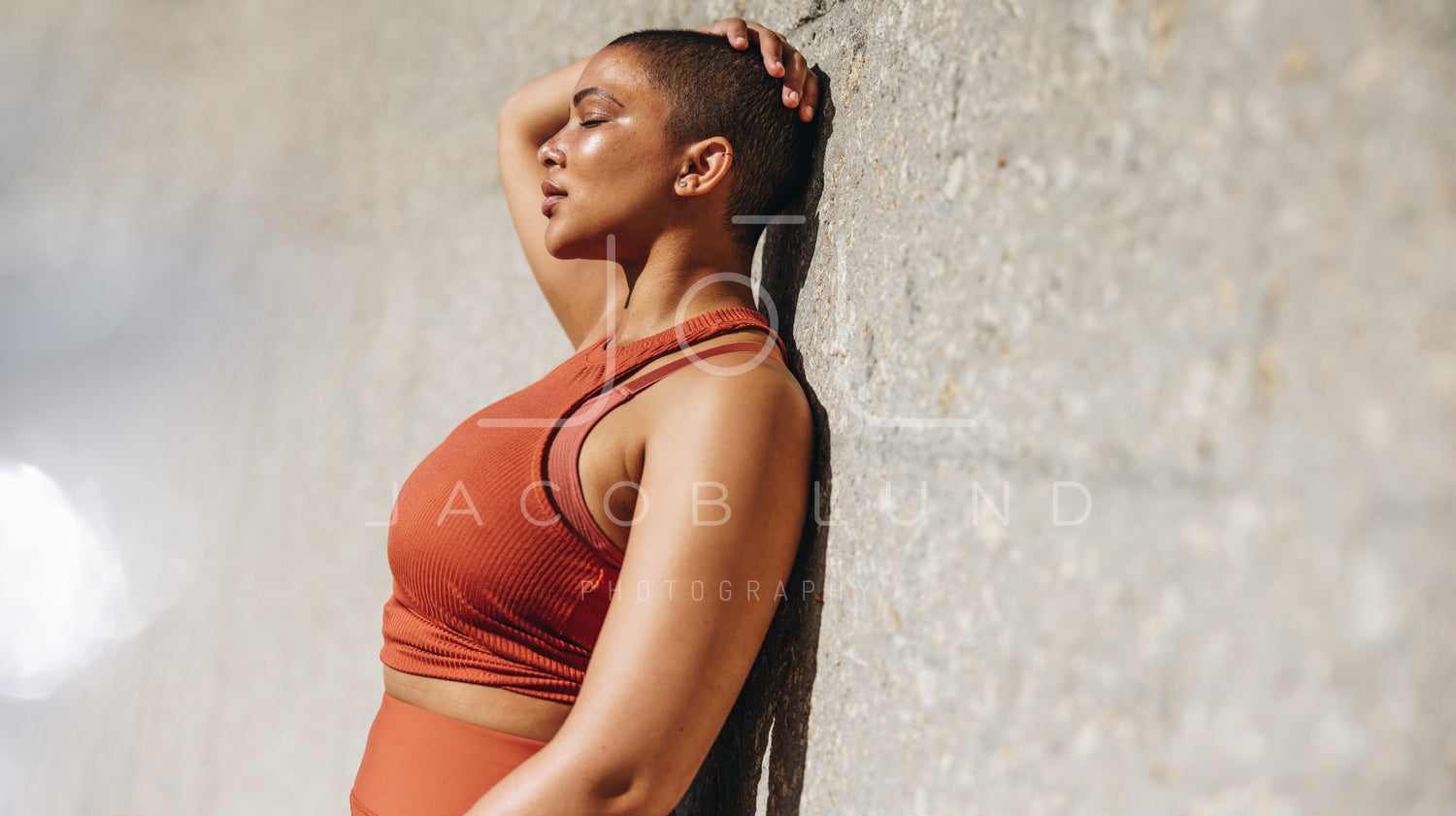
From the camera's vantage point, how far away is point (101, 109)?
380 cm

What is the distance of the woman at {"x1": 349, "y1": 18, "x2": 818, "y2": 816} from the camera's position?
89 centimetres

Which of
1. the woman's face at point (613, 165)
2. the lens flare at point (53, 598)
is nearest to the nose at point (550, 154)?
the woman's face at point (613, 165)

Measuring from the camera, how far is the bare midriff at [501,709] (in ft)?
3.52

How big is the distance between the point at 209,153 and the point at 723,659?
335 cm

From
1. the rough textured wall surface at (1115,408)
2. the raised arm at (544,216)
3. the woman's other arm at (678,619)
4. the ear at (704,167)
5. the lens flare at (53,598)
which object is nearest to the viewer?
the rough textured wall surface at (1115,408)

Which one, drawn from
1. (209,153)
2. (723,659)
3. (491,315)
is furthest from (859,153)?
(209,153)

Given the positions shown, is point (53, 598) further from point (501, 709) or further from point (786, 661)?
point (786, 661)

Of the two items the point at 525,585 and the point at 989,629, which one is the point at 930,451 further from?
the point at 525,585

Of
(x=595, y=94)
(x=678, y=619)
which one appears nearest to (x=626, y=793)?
(x=678, y=619)

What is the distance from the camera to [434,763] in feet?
3.59

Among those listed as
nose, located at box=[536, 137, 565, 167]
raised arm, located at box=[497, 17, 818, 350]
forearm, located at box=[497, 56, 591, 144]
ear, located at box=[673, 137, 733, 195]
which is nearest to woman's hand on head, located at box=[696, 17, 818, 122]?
ear, located at box=[673, 137, 733, 195]

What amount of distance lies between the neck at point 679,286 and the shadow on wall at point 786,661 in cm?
8

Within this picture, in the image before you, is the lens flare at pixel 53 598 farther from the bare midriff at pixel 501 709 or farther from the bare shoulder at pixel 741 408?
the bare shoulder at pixel 741 408

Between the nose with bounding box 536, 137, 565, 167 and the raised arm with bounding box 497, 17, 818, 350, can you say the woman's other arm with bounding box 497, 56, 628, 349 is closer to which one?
the raised arm with bounding box 497, 17, 818, 350
